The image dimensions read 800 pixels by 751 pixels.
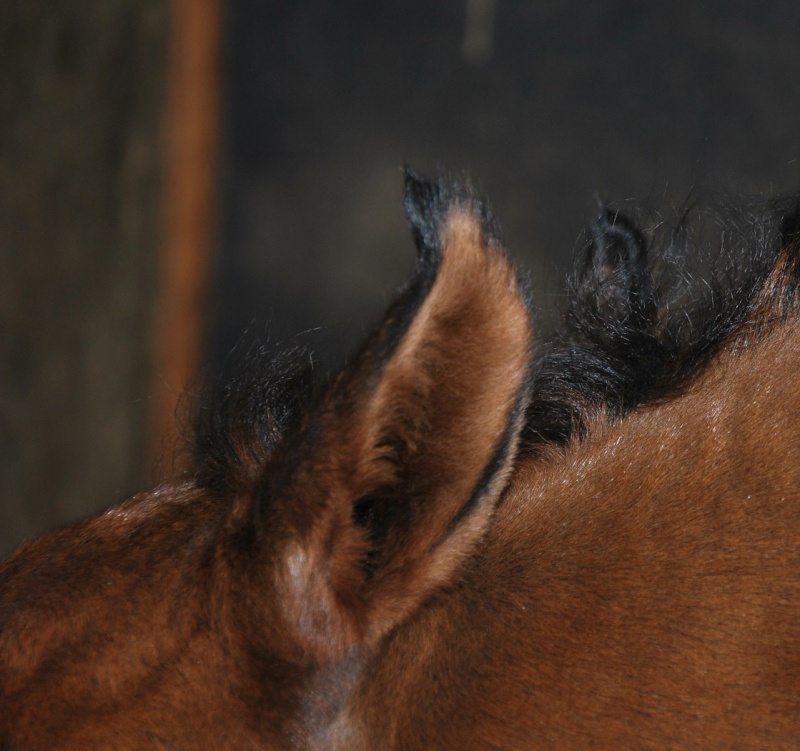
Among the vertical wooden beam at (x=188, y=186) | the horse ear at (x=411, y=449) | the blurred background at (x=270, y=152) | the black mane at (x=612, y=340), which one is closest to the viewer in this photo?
the horse ear at (x=411, y=449)

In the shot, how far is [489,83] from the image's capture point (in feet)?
6.22

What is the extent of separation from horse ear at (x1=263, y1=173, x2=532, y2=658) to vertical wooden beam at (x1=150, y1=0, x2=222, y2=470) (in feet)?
5.58

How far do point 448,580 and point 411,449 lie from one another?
0.25ft

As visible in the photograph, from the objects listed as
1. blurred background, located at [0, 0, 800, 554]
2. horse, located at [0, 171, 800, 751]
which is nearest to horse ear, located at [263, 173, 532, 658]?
horse, located at [0, 171, 800, 751]

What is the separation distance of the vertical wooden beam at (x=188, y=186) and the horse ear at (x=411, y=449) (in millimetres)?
1701

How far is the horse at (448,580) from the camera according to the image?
1.48 ft

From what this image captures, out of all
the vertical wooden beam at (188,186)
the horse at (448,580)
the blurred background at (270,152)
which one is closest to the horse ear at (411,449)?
the horse at (448,580)

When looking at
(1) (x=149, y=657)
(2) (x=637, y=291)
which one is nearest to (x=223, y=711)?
(1) (x=149, y=657)

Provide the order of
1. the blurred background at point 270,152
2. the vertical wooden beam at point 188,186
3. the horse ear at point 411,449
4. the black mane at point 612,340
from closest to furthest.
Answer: the horse ear at point 411,449
the black mane at point 612,340
the blurred background at point 270,152
the vertical wooden beam at point 188,186

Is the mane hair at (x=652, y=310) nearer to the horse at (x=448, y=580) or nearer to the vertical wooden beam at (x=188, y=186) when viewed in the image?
the horse at (x=448, y=580)

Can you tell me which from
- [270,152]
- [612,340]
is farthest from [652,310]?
[270,152]

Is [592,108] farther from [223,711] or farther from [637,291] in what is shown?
[223,711]

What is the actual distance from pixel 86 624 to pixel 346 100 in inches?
65.7

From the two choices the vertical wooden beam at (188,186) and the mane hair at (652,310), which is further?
the vertical wooden beam at (188,186)
